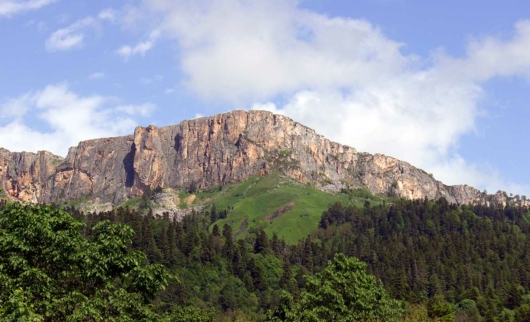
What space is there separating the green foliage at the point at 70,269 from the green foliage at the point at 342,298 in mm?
22965

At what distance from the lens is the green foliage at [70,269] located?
35.6 meters

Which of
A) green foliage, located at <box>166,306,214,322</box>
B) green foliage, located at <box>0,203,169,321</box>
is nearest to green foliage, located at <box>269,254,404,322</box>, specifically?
green foliage, located at <box>166,306,214,322</box>

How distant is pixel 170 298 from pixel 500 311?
80.5 meters

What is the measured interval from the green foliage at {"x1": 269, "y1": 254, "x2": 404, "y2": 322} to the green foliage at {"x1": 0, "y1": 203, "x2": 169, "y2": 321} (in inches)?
904

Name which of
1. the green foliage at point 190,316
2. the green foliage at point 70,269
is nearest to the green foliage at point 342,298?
the green foliage at point 190,316

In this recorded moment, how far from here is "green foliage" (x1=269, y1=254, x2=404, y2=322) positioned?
58.7 meters

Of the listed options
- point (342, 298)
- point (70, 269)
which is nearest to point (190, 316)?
point (342, 298)

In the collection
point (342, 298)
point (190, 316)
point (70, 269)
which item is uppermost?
point (70, 269)

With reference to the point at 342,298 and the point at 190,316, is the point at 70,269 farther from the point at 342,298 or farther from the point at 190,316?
the point at 190,316

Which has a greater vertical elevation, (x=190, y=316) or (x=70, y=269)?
(x=70, y=269)

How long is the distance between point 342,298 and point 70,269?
2807 cm

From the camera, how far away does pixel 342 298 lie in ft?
194

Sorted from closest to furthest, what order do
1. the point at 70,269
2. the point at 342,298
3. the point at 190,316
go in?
the point at 70,269 < the point at 342,298 < the point at 190,316

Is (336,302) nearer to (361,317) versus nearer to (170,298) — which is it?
(361,317)
